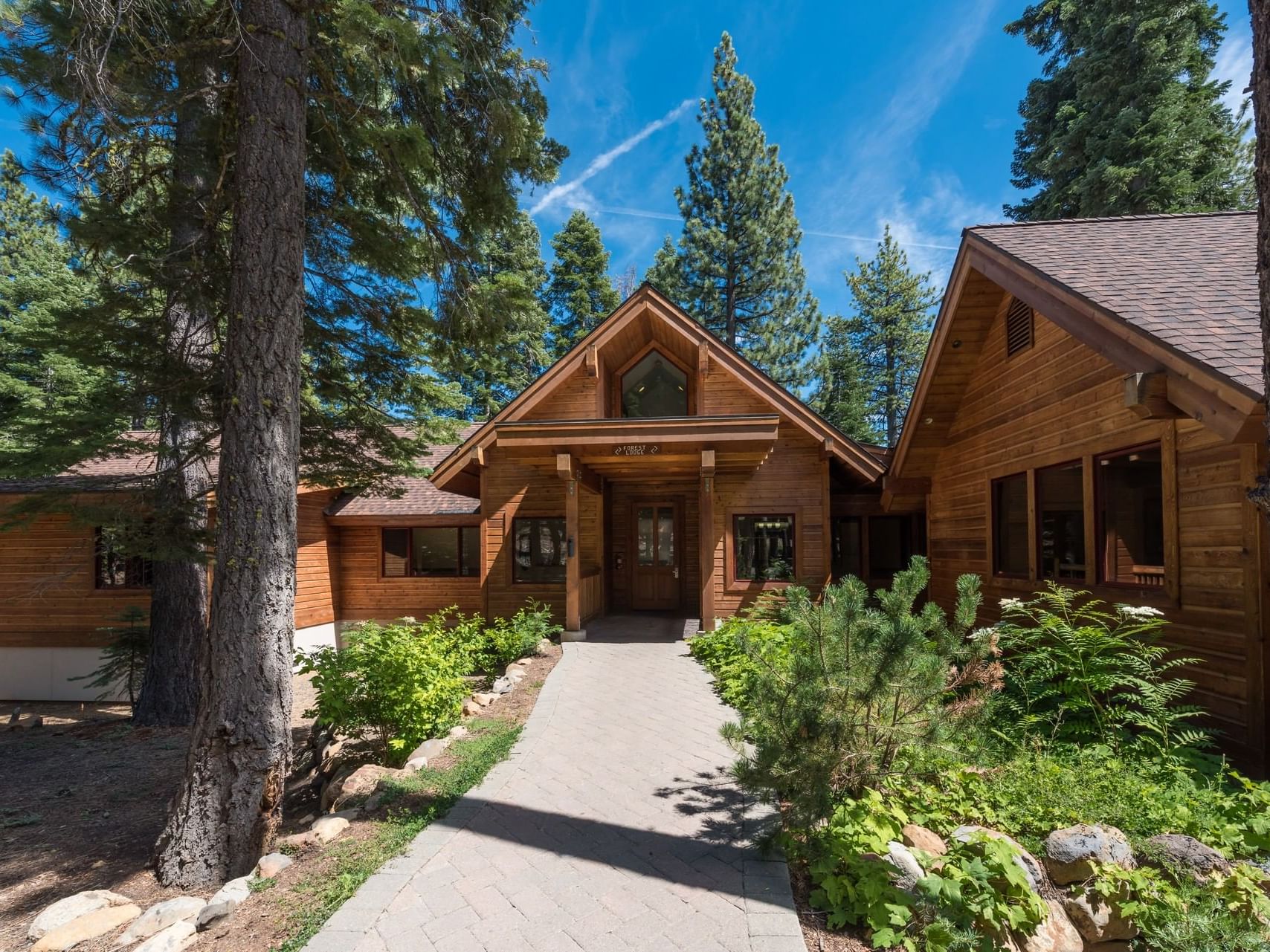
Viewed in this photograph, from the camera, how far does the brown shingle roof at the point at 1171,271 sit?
170 inches

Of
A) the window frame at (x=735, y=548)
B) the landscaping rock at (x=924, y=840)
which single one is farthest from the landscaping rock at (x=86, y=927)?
the window frame at (x=735, y=548)

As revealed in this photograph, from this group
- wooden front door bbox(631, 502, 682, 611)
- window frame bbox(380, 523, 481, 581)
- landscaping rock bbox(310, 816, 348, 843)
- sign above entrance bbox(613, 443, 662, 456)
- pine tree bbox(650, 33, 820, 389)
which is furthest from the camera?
pine tree bbox(650, 33, 820, 389)

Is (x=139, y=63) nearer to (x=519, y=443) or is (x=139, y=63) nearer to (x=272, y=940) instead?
(x=519, y=443)

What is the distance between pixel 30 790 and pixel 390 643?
4.98 m

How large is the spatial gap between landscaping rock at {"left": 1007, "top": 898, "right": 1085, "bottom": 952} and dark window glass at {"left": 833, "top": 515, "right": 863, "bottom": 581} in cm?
1030

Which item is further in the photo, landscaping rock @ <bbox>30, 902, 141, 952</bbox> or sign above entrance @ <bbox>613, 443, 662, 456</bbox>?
sign above entrance @ <bbox>613, 443, 662, 456</bbox>

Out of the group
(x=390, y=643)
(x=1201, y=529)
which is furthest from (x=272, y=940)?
(x=1201, y=529)

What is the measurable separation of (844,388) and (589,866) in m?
26.5

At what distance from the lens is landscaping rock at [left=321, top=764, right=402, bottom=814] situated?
4.40 meters

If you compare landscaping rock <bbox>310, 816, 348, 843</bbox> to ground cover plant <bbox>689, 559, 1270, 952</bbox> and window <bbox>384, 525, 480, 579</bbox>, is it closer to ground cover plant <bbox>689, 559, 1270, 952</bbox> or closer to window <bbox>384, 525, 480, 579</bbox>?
ground cover plant <bbox>689, 559, 1270, 952</bbox>

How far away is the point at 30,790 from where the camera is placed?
250 inches

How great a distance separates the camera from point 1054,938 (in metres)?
2.75

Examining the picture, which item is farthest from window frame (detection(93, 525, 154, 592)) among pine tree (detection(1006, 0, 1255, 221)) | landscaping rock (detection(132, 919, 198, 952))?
pine tree (detection(1006, 0, 1255, 221))

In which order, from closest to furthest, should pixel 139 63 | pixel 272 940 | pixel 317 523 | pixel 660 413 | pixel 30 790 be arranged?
1. pixel 272 940
2. pixel 139 63
3. pixel 30 790
4. pixel 660 413
5. pixel 317 523
